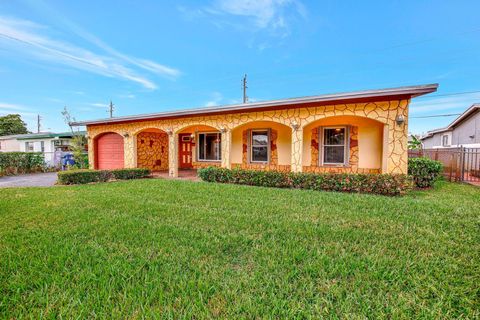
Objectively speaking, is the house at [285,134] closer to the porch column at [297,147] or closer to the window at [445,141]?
the porch column at [297,147]

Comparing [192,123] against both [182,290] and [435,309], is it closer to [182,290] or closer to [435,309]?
[182,290]

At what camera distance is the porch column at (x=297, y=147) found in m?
9.14

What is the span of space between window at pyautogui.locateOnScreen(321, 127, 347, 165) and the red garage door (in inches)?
462

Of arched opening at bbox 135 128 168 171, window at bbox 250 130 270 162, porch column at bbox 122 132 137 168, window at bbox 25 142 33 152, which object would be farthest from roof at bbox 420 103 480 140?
window at bbox 25 142 33 152

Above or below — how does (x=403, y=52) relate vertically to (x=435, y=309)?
above

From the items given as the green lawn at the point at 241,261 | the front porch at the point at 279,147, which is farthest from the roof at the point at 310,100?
the green lawn at the point at 241,261

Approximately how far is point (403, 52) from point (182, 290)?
76.5 feet

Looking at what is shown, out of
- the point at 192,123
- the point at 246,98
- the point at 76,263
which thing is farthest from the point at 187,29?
the point at 76,263

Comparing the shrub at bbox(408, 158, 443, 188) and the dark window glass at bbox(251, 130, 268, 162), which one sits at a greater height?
the dark window glass at bbox(251, 130, 268, 162)

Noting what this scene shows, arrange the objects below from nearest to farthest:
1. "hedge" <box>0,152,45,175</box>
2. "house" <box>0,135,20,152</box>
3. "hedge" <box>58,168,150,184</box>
A: 1. "hedge" <box>58,168,150,184</box>
2. "hedge" <box>0,152,45,175</box>
3. "house" <box>0,135,20,152</box>

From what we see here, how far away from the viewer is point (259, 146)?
11633 mm

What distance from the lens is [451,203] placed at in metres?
6.02

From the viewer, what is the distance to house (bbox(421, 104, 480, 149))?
1521 centimetres

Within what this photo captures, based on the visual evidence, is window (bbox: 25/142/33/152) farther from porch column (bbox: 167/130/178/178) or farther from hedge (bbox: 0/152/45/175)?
porch column (bbox: 167/130/178/178)
